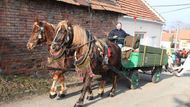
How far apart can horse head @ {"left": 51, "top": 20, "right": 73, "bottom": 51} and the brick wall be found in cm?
287

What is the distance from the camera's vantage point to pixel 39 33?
8.66 m

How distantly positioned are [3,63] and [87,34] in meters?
A: 3.19

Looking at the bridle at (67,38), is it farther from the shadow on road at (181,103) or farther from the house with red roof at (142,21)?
the house with red roof at (142,21)

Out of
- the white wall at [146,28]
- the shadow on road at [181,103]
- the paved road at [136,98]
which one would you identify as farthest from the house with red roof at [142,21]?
the shadow on road at [181,103]

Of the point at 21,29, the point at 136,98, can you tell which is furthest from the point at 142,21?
the point at 21,29

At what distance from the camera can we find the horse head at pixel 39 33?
8.59 m

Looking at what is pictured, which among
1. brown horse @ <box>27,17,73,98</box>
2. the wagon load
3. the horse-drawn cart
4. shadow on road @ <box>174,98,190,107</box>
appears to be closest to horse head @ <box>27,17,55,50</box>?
brown horse @ <box>27,17,73,98</box>

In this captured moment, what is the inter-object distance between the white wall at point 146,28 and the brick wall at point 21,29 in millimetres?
5775

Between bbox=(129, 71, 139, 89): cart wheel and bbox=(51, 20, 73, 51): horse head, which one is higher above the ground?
A: bbox=(51, 20, 73, 51): horse head

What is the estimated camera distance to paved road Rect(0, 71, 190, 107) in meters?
8.91

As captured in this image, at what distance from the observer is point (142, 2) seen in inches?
892

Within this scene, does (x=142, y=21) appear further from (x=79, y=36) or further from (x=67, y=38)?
(x=67, y=38)

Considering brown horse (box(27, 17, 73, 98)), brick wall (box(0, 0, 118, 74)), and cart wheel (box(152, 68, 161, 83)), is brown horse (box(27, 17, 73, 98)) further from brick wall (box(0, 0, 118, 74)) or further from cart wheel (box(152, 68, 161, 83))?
cart wheel (box(152, 68, 161, 83))

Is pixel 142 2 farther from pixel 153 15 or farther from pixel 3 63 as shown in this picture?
pixel 3 63
